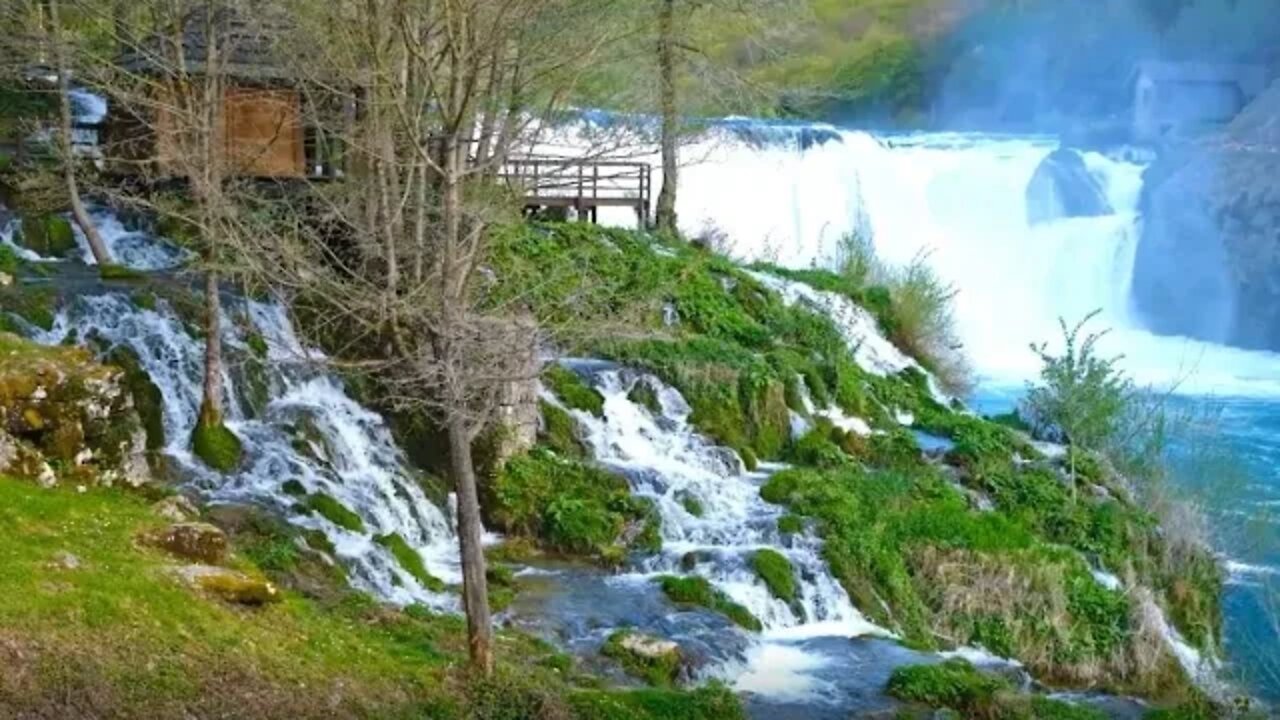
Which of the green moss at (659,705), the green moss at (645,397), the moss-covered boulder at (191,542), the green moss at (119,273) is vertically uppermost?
the green moss at (119,273)

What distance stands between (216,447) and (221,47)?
4.98 metres

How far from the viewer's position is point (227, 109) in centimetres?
2044

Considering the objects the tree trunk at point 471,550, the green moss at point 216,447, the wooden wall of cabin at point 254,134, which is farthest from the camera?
the wooden wall of cabin at point 254,134

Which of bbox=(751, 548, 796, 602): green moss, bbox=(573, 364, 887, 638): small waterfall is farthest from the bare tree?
bbox=(751, 548, 796, 602): green moss

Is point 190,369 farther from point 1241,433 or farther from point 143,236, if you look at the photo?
point 1241,433

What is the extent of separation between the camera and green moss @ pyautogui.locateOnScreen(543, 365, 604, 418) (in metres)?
18.1

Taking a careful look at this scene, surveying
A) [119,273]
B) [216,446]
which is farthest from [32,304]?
[216,446]

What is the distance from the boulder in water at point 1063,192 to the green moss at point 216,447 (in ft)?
93.4

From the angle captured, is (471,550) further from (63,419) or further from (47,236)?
(47,236)

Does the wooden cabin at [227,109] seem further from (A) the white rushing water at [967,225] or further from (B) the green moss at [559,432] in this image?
(A) the white rushing water at [967,225]

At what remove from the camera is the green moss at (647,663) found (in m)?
12.4

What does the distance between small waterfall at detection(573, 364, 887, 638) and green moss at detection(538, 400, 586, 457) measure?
0.66 ft

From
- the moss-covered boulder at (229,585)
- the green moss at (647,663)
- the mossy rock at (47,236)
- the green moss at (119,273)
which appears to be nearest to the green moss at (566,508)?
the green moss at (647,663)

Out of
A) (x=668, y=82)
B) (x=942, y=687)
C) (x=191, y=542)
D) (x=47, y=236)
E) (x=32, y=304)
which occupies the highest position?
(x=668, y=82)
